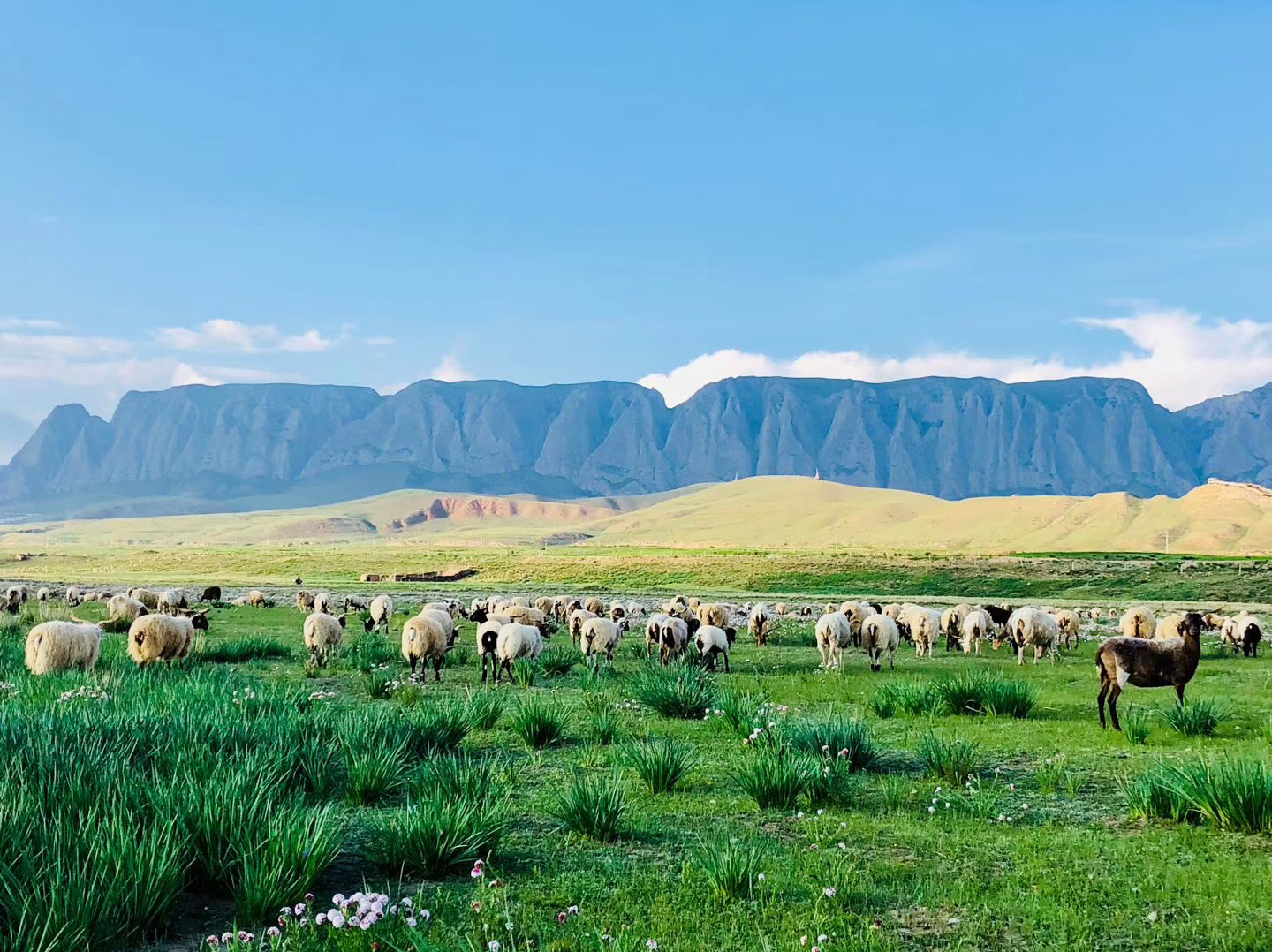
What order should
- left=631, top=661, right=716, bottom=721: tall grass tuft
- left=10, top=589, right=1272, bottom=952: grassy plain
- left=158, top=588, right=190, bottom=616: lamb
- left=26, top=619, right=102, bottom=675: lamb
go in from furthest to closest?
1. left=158, top=588, right=190, bottom=616: lamb
2. left=26, top=619, right=102, bottom=675: lamb
3. left=631, top=661, right=716, bottom=721: tall grass tuft
4. left=10, top=589, right=1272, bottom=952: grassy plain

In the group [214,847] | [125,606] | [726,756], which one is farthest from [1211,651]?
[125,606]

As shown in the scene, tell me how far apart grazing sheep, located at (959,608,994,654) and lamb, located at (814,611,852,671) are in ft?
22.3

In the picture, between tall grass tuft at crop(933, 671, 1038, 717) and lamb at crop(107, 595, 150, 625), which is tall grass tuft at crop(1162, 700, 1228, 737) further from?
lamb at crop(107, 595, 150, 625)

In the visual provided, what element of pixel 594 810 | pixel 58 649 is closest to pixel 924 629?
pixel 594 810

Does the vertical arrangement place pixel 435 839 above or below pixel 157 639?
above

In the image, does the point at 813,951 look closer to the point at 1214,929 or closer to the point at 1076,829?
the point at 1214,929

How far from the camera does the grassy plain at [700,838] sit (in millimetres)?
5469

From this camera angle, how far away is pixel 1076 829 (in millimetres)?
7578

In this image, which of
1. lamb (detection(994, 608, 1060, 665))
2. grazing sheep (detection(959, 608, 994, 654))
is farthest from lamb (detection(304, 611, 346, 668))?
grazing sheep (detection(959, 608, 994, 654))

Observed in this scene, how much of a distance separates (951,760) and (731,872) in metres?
4.33

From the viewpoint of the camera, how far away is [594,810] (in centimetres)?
737

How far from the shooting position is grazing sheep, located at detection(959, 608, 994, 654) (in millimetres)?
26984

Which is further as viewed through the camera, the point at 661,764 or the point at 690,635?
the point at 690,635

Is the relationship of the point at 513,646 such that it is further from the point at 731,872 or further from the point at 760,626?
the point at 731,872
